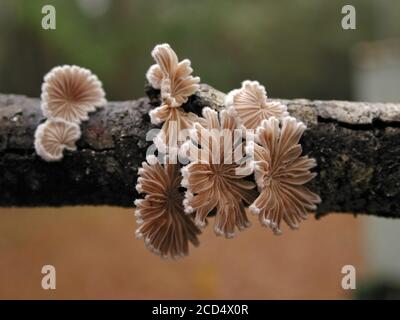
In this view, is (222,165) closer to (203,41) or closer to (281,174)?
(281,174)

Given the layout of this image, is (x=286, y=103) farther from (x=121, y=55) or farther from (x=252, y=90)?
(x=121, y=55)

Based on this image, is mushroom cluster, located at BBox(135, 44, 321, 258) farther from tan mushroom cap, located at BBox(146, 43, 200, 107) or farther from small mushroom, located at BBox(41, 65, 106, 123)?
small mushroom, located at BBox(41, 65, 106, 123)

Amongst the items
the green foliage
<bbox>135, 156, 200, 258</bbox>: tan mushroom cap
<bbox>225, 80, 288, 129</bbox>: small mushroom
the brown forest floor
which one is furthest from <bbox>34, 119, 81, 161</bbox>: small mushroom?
the green foliage

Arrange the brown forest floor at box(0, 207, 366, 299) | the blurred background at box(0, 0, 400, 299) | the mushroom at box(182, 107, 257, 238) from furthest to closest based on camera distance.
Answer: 1. the blurred background at box(0, 0, 400, 299)
2. the brown forest floor at box(0, 207, 366, 299)
3. the mushroom at box(182, 107, 257, 238)

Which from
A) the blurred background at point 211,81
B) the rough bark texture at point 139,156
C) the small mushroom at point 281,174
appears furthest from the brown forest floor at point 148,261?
the small mushroom at point 281,174

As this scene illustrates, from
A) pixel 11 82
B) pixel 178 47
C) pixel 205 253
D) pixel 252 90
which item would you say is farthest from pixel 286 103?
pixel 11 82

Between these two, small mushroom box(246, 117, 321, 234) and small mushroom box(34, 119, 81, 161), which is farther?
small mushroom box(34, 119, 81, 161)

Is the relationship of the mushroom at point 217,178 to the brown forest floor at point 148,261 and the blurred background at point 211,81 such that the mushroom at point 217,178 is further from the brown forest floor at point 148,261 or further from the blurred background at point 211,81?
the brown forest floor at point 148,261
